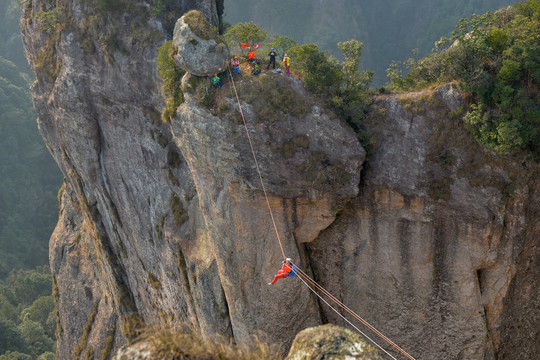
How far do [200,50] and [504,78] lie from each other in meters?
10.5

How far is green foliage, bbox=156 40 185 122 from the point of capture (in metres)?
19.1

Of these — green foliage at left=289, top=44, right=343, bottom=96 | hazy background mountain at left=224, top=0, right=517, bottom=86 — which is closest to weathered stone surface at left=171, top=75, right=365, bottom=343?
green foliage at left=289, top=44, right=343, bottom=96

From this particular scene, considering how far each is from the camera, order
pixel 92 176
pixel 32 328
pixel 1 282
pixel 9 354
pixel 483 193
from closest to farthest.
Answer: pixel 483 193
pixel 92 176
pixel 9 354
pixel 32 328
pixel 1 282

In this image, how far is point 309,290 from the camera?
63.6 feet

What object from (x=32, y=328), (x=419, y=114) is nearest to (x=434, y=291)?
(x=419, y=114)

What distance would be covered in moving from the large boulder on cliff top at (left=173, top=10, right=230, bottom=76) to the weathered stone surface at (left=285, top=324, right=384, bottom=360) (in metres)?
11.9

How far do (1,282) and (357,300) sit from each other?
200 feet

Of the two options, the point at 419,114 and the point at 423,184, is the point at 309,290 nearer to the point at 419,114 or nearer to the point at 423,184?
the point at 423,184

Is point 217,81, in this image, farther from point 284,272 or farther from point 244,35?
point 284,272

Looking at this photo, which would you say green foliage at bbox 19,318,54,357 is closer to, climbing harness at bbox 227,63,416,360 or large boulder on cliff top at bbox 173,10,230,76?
climbing harness at bbox 227,63,416,360

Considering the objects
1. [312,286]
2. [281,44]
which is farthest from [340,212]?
[281,44]

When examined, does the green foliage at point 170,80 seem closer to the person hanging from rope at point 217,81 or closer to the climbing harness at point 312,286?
the person hanging from rope at point 217,81

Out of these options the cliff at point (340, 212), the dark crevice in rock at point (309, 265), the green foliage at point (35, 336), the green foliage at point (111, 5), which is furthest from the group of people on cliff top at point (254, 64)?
the green foliage at point (35, 336)

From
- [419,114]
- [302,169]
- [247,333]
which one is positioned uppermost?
[419,114]
